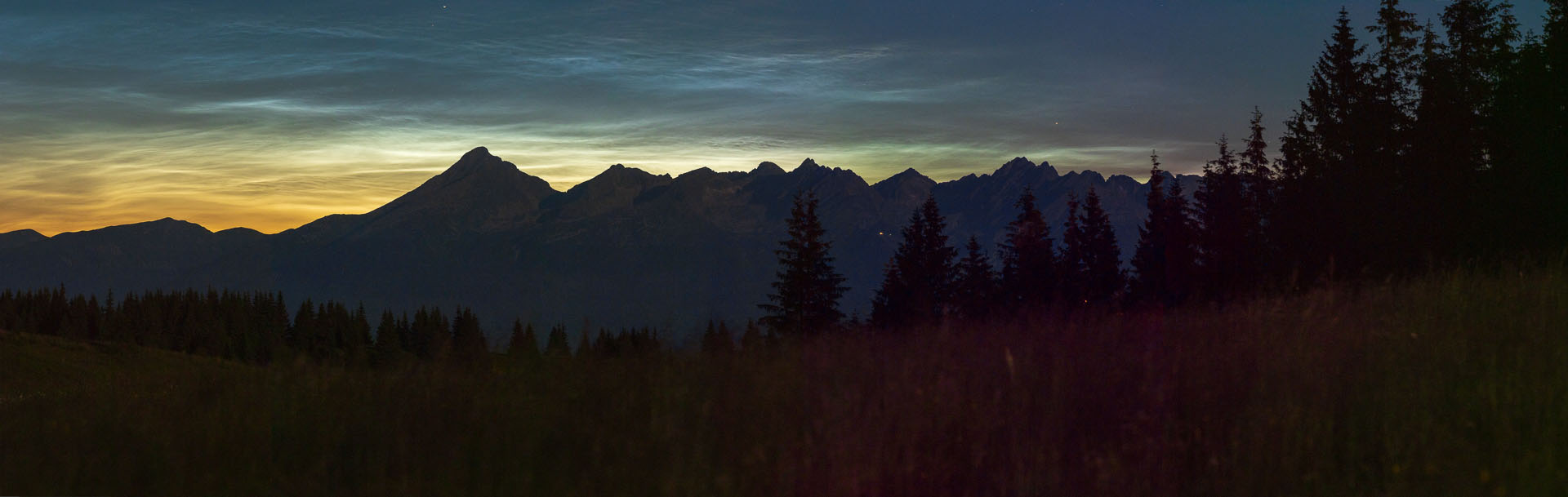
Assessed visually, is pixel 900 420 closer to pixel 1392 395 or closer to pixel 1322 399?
pixel 1322 399

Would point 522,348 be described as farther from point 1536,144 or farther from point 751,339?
point 1536,144

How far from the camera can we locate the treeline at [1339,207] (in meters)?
32.0

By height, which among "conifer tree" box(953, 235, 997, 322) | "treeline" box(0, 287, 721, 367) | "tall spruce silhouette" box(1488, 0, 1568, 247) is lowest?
"treeline" box(0, 287, 721, 367)

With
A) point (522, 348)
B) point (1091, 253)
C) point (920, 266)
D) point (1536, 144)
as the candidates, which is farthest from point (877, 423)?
point (1091, 253)

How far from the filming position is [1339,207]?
37.2 metres

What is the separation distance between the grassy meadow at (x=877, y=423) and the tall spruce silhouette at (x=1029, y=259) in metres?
46.6

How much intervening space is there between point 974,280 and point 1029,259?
127 inches

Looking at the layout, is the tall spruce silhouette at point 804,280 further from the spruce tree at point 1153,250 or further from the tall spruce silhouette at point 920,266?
the spruce tree at point 1153,250

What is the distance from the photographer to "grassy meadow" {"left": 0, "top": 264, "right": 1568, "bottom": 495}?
18.2 feet

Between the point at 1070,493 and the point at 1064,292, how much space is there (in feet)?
163

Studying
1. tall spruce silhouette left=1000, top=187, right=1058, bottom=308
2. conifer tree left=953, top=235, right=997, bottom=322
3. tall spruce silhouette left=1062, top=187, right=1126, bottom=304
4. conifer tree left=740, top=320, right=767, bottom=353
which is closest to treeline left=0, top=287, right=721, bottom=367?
conifer tree left=953, top=235, right=997, bottom=322

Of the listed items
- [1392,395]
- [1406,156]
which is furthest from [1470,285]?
[1406,156]

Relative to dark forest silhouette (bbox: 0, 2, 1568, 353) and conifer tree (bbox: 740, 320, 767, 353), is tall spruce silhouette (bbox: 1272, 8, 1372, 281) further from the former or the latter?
conifer tree (bbox: 740, 320, 767, 353)

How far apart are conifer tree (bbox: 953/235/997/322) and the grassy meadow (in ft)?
147
